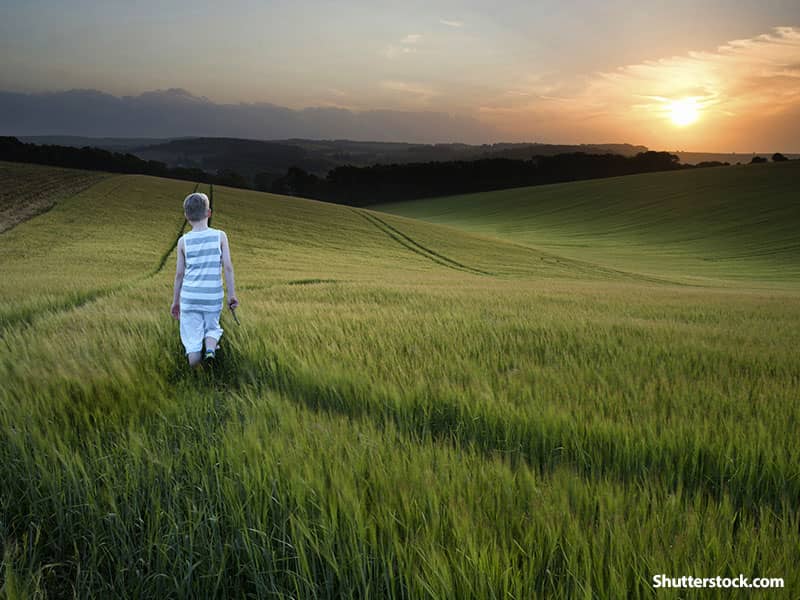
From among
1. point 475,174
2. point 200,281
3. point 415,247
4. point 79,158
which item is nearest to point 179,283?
point 200,281

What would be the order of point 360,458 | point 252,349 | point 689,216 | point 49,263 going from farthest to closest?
point 689,216 → point 49,263 → point 252,349 → point 360,458

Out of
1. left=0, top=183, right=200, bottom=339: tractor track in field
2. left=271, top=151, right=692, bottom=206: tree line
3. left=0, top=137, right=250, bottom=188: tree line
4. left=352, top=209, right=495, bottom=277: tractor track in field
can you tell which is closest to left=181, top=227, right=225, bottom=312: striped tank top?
left=0, top=183, right=200, bottom=339: tractor track in field

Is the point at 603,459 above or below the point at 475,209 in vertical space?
below

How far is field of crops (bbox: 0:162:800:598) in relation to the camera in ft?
4.80

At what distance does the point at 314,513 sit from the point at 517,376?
7.41ft

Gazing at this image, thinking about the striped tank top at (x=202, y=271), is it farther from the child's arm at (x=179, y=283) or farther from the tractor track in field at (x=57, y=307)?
the tractor track in field at (x=57, y=307)

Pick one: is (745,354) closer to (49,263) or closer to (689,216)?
(49,263)

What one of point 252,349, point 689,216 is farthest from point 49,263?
point 689,216

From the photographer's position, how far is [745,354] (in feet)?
14.6

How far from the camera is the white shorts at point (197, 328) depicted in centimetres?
405

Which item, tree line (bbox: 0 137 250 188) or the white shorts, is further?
tree line (bbox: 0 137 250 188)

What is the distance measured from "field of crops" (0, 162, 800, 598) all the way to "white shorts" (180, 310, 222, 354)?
22 centimetres

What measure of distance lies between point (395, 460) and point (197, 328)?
2.88 m

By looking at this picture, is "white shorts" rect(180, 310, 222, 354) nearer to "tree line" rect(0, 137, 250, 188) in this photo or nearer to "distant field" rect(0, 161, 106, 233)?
"distant field" rect(0, 161, 106, 233)
